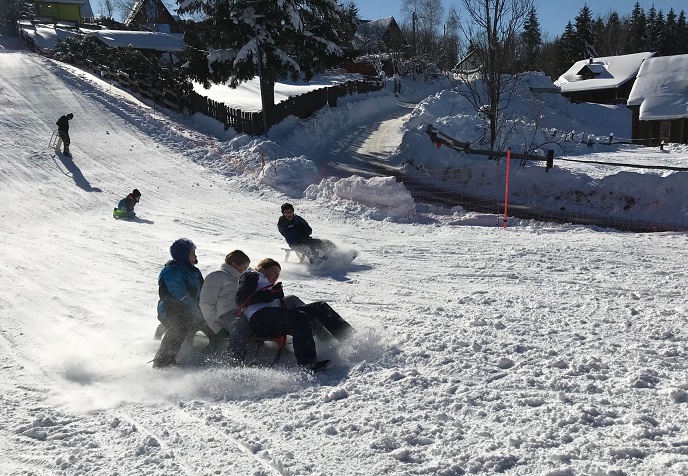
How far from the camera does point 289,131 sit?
1022 inches

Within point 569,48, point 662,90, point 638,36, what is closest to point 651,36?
point 638,36

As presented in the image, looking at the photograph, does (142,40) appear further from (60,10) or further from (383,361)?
(383,361)

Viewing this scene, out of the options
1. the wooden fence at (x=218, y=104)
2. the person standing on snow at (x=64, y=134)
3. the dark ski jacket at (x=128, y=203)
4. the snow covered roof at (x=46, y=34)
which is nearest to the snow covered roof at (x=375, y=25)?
the snow covered roof at (x=46, y=34)

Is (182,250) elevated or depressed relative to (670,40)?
depressed

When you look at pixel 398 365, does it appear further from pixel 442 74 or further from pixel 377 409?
pixel 442 74

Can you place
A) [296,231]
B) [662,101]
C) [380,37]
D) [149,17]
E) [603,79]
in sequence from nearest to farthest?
[296,231]
[662,101]
[603,79]
[149,17]
[380,37]

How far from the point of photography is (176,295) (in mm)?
5793

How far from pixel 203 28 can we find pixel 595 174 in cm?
1621

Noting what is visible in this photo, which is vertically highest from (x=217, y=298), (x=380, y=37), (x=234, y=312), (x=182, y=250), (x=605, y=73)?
(x=380, y=37)

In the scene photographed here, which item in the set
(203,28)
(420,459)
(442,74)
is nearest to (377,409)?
(420,459)

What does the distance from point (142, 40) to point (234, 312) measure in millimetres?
52703

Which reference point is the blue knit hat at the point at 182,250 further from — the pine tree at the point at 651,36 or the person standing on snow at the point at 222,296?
the pine tree at the point at 651,36

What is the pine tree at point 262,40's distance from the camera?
22250mm

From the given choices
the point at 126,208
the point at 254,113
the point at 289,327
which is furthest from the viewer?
the point at 254,113
